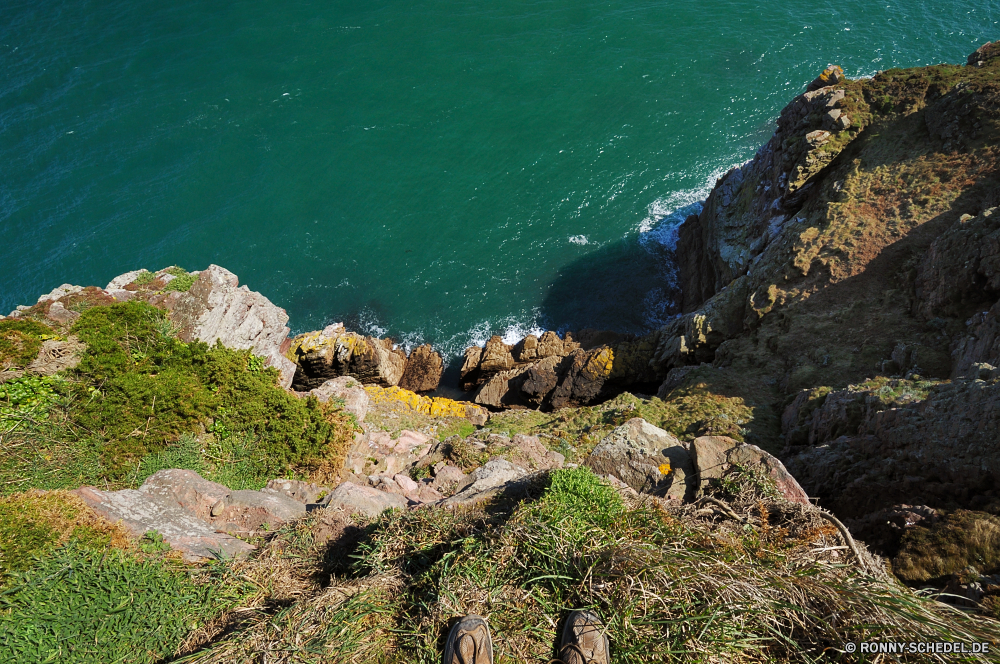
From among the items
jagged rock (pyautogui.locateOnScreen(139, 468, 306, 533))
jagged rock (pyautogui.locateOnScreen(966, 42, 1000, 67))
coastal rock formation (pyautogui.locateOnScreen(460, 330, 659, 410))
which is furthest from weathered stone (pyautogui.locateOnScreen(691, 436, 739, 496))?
jagged rock (pyautogui.locateOnScreen(966, 42, 1000, 67))

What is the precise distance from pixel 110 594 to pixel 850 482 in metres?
12.8

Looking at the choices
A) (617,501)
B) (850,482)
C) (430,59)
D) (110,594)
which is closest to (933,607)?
(617,501)

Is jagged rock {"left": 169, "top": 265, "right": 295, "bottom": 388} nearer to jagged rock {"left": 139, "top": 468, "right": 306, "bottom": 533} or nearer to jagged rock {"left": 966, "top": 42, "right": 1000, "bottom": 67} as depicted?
jagged rock {"left": 139, "top": 468, "right": 306, "bottom": 533}

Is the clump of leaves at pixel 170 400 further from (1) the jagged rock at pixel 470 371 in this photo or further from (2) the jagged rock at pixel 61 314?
(1) the jagged rock at pixel 470 371

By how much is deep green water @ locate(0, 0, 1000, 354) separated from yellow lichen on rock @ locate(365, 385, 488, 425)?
664 cm

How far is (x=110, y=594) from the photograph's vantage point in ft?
23.0

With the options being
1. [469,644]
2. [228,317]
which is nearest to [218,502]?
[469,644]

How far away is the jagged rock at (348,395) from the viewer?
17.9 m

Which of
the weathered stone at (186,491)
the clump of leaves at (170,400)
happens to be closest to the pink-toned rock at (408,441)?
the clump of leaves at (170,400)

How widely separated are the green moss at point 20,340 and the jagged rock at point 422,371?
16.0 m

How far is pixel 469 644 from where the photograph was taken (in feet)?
17.4

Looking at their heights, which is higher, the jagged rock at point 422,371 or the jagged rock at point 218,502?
the jagged rock at point 218,502

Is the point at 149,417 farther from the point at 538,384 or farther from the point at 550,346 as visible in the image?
the point at 550,346

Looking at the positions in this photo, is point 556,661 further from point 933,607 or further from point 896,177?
point 896,177
